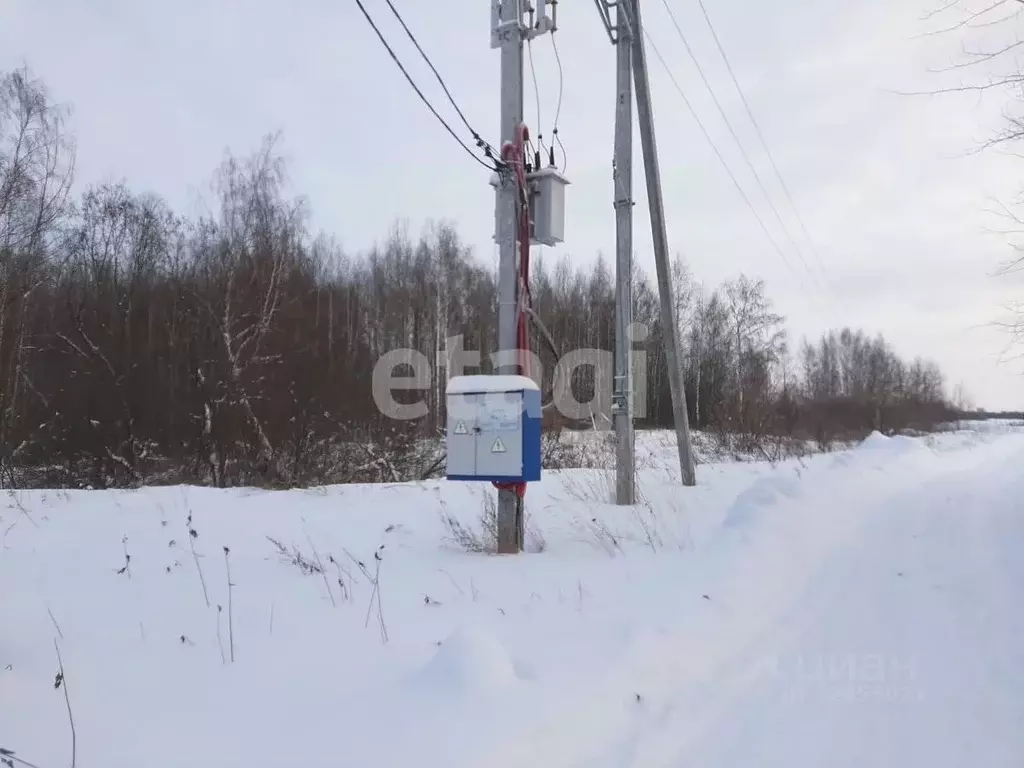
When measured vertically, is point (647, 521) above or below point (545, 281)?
below

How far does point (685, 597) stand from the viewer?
12.8ft

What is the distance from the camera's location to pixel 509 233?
5.27 m

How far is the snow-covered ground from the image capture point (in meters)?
2.32

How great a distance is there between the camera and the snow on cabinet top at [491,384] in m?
4.82

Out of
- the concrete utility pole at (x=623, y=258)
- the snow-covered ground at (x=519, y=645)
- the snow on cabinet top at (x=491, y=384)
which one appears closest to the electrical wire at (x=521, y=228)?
the snow on cabinet top at (x=491, y=384)

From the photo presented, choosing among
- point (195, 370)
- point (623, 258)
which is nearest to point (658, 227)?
point (623, 258)

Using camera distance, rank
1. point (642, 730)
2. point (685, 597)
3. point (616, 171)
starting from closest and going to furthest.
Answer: point (642, 730)
point (685, 597)
point (616, 171)

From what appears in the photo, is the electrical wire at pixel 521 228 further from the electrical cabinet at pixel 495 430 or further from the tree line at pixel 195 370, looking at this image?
the tree line at pixel 195 370

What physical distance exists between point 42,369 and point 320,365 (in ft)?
20.3

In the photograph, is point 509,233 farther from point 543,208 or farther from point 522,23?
point 522,23

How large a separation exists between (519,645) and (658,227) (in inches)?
270

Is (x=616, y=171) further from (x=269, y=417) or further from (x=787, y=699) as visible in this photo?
(x=269, y=417)

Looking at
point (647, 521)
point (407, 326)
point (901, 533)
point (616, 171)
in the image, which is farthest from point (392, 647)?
point (407, 326)

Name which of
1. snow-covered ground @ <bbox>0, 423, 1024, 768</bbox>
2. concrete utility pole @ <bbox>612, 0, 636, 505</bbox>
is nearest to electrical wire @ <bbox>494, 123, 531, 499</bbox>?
snow-covered ground @ <bbox>0, 423, 1024, 768</bbox>
